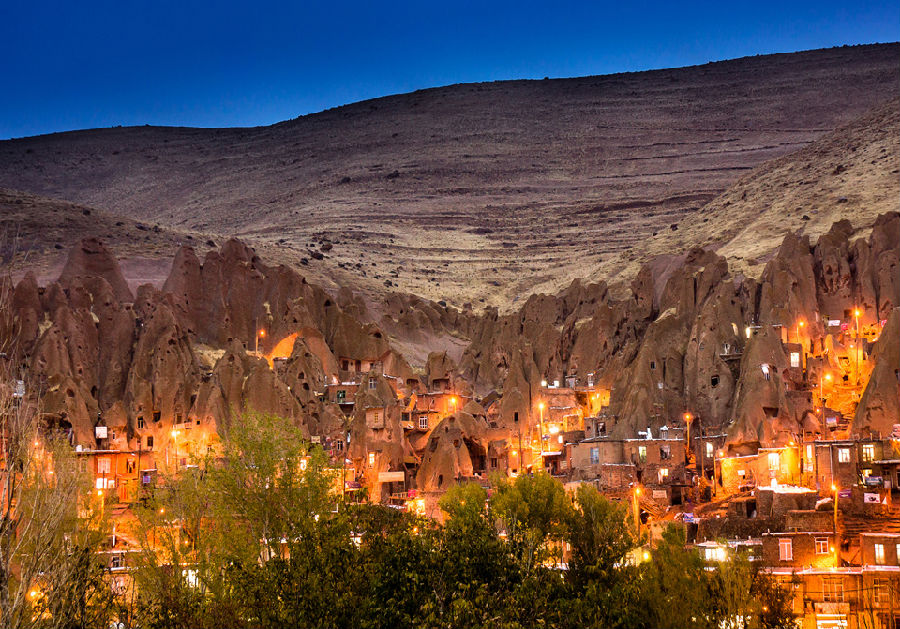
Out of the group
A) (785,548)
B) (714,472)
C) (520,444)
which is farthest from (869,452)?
(520,444)

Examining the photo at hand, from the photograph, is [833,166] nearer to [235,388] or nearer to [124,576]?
[235,388]

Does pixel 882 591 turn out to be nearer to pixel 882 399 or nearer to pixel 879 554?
pixel 879 554

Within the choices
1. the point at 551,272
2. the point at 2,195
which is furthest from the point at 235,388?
the point at 551,272

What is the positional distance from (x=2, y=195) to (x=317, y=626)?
149 metres

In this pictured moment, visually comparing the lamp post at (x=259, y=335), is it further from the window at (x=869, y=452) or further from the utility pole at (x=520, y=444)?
the window at (x=869, y=452)

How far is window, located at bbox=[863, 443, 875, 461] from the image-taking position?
67031mm

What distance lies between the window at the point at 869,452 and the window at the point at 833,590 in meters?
11.0

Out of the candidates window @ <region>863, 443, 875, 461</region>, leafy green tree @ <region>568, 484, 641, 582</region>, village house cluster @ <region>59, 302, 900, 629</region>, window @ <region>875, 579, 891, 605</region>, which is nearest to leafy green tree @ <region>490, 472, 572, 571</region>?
leafy green tree @ <region>568, 484, 641, 582</region>

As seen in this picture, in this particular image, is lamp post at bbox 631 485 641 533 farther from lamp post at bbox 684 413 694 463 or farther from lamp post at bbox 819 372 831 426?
lamp post at bbox 819 372 831 426

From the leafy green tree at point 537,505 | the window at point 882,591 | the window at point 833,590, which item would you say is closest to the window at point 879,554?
the window at point 882,591

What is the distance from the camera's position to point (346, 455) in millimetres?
84562

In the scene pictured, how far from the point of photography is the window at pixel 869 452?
2639 inches

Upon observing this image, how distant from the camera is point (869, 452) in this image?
67.4 metres

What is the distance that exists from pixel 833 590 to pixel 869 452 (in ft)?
39.5
